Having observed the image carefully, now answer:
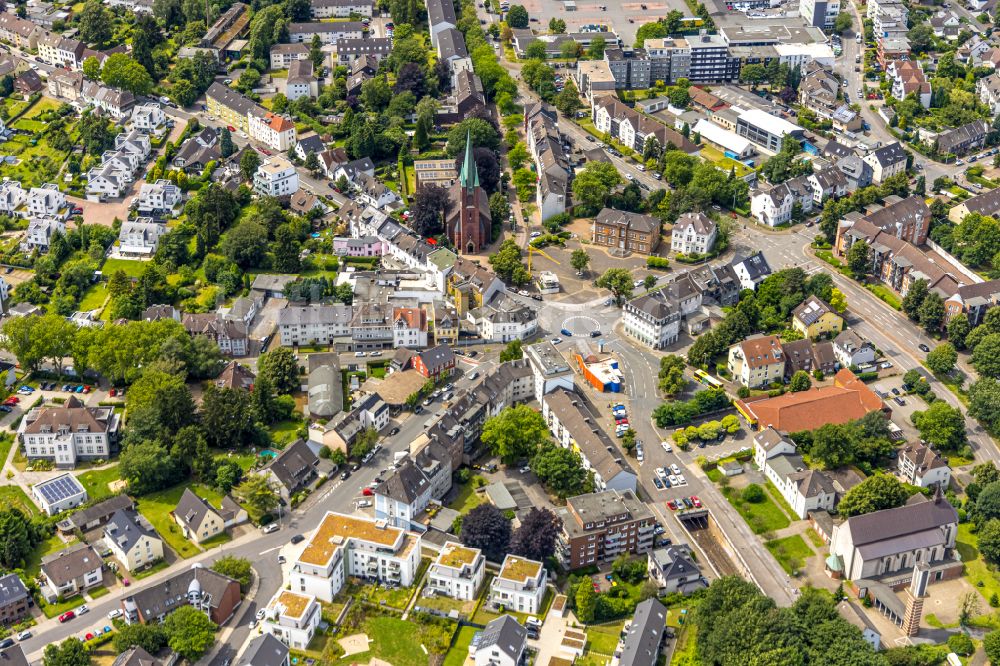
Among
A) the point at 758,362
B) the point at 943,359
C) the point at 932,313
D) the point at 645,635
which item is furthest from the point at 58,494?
the point at 932,313

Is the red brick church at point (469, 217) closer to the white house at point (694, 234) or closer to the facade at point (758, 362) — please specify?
the white house at point (694, 234)

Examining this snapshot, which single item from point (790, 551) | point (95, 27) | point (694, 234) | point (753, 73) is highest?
point (95, 27)

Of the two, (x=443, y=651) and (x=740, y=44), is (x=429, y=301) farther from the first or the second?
(x=740, y=44)

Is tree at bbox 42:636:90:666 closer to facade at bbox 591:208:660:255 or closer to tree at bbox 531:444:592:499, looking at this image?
tree at bbox 531:444:592:499

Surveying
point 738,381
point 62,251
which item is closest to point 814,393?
point 738,381

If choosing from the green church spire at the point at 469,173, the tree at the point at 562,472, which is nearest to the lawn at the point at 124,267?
the green church spire at the point at 469,173

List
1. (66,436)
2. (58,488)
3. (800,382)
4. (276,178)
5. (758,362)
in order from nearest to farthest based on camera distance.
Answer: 1. (58,488)
2. (66,436)
3. (800,382)
4. (758,362)
5. (276,178)

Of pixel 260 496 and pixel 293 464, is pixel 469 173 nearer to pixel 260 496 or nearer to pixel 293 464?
pixel 293 464
